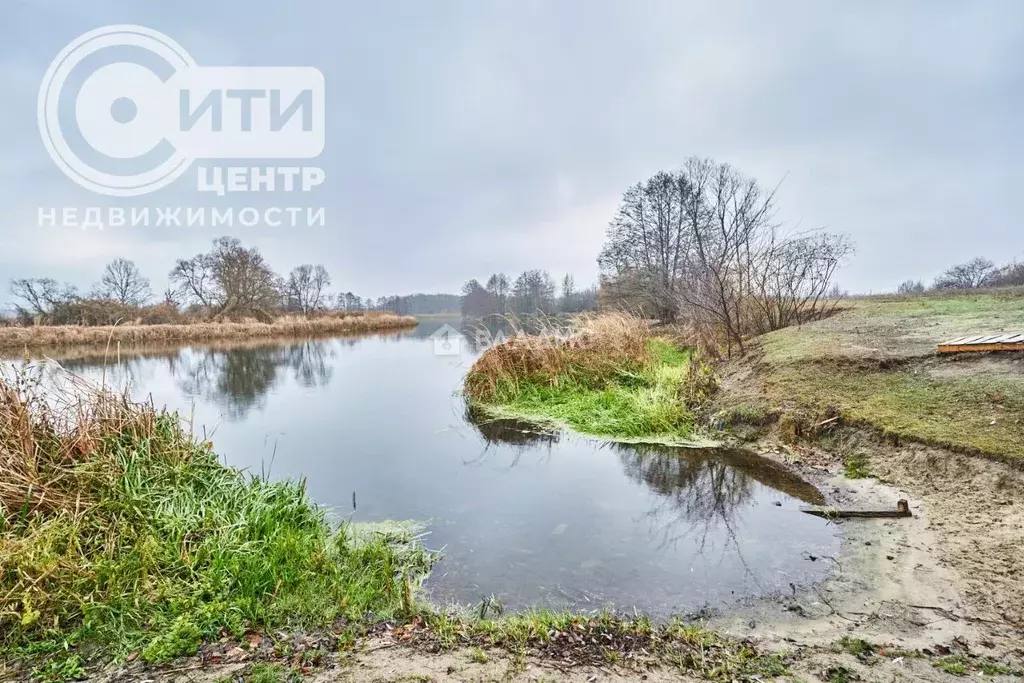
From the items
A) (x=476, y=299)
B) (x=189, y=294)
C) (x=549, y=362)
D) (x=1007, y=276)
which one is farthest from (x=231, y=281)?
(x=1007, y=276)

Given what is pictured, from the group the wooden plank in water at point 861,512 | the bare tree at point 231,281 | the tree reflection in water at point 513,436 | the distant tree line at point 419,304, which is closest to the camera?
the wooden plank in water at point 861,512

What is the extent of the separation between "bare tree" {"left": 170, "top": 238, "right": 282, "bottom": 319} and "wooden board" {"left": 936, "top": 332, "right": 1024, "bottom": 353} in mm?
36522

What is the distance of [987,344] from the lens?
18.5ft

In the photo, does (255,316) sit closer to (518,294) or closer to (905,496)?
(518,294)

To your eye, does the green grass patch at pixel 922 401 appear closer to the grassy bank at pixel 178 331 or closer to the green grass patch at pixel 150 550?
the green grass patch at pixel 150 550

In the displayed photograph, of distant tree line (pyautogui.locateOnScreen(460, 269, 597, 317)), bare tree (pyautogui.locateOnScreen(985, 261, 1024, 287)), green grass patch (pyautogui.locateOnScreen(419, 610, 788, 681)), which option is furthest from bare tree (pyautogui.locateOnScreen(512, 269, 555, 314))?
green grass patch (pyautogui.locateOnScreen(419, 610, 788, 681))

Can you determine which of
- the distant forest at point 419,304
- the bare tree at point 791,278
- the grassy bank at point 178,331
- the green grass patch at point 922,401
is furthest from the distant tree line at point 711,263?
the distant forest at point 419,304

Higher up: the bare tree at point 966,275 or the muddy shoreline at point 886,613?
the bare tree at point 966,275

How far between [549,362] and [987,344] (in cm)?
633

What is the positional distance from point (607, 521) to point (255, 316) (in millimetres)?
36243

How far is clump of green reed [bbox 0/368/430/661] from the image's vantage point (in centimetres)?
242

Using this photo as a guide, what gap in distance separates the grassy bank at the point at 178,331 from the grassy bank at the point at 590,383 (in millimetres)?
9629

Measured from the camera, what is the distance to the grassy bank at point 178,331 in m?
18.4

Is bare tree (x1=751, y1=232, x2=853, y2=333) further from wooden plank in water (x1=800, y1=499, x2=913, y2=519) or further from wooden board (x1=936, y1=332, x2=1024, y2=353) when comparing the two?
wooden plank in water (x1=800, y1=499, x2=913, y2=519)
